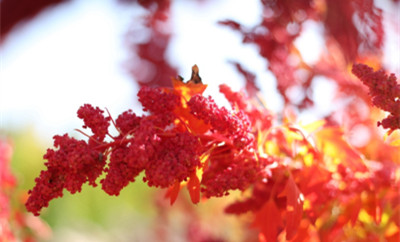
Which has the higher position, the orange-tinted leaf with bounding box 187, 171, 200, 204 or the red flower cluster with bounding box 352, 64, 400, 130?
the orange-tinted leaf with bounding box 187, 171, 200, 204

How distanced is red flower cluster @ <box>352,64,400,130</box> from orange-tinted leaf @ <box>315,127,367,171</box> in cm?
17

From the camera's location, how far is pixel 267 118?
0.63 meters

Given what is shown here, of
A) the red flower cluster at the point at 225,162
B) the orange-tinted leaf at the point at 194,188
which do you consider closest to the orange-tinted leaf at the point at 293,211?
the red flower cluster at the point at 225,162

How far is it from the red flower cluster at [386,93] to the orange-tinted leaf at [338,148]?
0.17m

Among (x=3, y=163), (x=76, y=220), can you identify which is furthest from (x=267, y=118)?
(x=76, y=220)

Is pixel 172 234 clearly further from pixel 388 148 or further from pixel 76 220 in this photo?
pixel 76 220

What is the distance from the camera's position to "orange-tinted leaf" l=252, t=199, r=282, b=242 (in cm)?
61

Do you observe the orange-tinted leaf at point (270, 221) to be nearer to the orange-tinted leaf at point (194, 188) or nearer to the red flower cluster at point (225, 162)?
the red flower cluster at point (225, 162)

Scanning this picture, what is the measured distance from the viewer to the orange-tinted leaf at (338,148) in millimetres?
603

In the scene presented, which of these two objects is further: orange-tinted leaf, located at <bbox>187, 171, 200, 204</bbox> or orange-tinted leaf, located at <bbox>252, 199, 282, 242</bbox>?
orange-tinted leaf, located at <bbox>252, 199, 282, 242</bbox>

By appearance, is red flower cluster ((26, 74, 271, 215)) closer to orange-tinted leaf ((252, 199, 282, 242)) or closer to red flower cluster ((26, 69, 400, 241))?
red flower cluster ((26, 69, 400, 241))

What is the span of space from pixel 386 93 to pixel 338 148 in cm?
20

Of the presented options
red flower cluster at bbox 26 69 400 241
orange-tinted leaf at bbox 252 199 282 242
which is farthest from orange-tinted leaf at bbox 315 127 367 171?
orange-tinted leaf at bbox 252 199 282 242

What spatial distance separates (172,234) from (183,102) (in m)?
1.74
